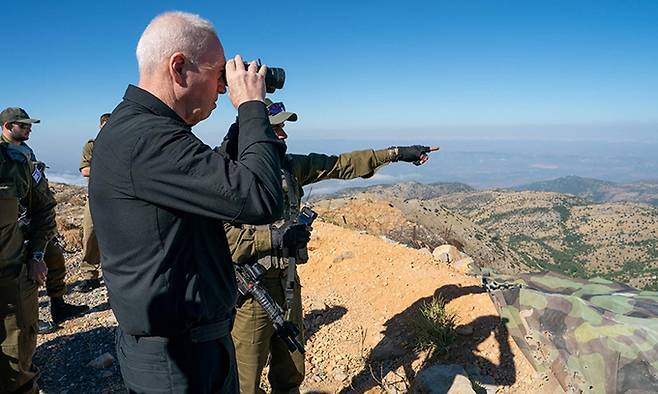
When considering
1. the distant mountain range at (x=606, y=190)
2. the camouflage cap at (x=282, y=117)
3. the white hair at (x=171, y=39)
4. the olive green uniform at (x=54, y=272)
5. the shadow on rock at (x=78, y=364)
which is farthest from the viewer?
the distant mountain range at (x=606, y=190)

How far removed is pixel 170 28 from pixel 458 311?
13.1 ft

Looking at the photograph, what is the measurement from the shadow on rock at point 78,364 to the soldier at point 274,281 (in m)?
1.84

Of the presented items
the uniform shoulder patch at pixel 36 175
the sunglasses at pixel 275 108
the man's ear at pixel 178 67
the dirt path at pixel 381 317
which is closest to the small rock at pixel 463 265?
the dirt path at pixel 381 317

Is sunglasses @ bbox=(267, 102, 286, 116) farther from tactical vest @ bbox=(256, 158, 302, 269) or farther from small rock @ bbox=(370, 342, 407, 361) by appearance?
small rock @ bbox=(370, 342, 407, 361)

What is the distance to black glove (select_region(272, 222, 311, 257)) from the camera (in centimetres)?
293

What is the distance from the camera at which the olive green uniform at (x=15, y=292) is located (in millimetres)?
2947

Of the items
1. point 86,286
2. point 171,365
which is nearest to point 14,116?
point 86,286

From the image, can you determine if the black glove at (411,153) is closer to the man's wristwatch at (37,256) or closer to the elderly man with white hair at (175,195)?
the elderly man with white hair at (175,195)

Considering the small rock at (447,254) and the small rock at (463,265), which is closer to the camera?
the small rock at (463,265)

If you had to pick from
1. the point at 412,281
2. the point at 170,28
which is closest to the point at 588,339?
the point at 412,281

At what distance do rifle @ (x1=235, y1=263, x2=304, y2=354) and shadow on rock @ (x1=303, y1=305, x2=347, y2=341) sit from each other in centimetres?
233

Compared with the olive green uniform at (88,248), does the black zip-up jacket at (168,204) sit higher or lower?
higher

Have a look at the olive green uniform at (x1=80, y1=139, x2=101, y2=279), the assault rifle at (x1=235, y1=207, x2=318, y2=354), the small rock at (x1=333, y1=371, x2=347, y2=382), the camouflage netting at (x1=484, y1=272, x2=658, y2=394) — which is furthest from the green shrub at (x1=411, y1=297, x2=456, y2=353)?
the olive green uniform at (x1=80, y1=139, x2=101, y2=279)

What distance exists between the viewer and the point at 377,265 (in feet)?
22.1
